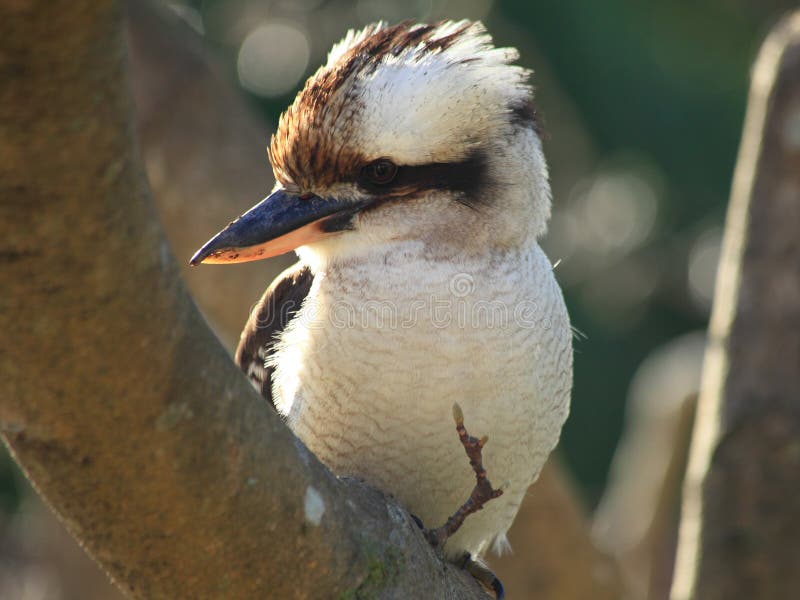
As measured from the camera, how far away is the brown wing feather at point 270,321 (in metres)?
2.32

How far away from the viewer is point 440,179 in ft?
7.08

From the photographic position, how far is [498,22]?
8.84 m

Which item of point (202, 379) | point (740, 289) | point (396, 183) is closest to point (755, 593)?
point (740, 289)

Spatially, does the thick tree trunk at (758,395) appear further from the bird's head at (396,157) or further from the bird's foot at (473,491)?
the bird's foot at (473,491)

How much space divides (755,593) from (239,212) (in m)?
1.84

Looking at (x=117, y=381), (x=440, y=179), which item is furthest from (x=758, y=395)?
(x=117, y=381)

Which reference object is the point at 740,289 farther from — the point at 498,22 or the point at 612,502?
the point at 498,22

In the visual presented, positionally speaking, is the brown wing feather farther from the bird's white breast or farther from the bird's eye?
the bird's eye

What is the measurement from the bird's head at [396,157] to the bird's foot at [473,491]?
0.44m

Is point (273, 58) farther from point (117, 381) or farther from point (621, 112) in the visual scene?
point (117, 381)

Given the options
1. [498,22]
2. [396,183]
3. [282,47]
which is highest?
[396,183]

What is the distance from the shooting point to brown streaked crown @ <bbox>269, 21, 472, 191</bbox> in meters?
2.10

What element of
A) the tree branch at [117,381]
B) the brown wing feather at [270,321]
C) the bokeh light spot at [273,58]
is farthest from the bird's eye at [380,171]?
the bokeh light spot at [273,58]

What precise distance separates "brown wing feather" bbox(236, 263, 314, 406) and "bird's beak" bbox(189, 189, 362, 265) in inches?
6.7
